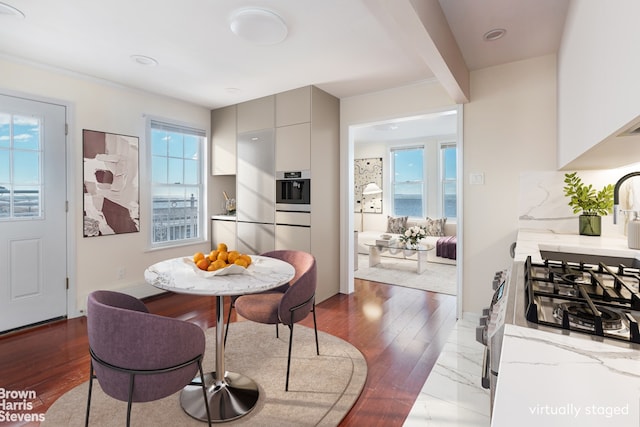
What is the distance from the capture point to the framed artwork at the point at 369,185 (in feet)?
23.1

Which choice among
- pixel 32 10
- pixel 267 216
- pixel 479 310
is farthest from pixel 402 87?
pixel 32 10

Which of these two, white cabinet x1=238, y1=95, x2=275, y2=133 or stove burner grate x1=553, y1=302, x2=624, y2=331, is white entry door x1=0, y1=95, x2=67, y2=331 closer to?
white cabinet x1=238, y1=95, x2=275, y2=133

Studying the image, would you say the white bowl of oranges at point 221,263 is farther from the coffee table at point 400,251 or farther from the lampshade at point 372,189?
the lampshade at point 372,189

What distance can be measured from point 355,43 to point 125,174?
2.80 m

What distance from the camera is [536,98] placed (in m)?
2.74

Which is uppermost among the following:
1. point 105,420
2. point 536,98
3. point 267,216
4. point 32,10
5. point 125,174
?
point 32,10

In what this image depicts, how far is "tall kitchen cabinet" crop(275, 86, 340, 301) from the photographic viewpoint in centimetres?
353

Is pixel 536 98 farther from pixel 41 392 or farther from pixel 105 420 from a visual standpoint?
pixel 41 392

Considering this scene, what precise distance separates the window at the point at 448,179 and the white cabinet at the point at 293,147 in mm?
3835

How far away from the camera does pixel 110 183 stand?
339 centimetres

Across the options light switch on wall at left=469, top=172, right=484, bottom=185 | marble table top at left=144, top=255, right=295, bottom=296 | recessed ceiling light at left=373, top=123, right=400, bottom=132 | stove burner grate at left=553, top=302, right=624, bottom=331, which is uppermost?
recessed ceiling light at left=373, top=123, right=400, bottom=132

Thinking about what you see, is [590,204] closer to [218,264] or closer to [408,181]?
[218,264]

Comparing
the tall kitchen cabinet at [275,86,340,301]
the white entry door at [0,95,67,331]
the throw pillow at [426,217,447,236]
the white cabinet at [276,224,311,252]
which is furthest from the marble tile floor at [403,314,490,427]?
the throw pillow at [426,217,447,236]

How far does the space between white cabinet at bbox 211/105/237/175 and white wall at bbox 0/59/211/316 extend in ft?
1.97
